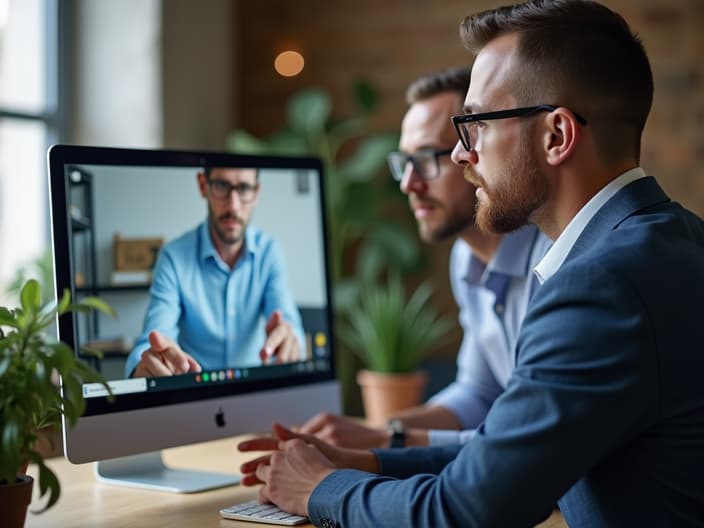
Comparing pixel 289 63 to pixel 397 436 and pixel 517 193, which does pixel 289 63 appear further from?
pixel 517 193

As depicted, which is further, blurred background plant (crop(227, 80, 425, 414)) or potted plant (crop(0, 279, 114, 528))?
blurred background plant (crop(227, 80, 425, 414))

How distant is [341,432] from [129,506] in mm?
464

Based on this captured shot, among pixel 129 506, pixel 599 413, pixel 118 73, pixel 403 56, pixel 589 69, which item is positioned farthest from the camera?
pixel 403 56

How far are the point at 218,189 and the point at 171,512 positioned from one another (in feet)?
1.95

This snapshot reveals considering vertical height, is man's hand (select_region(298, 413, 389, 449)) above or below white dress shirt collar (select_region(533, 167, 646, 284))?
below

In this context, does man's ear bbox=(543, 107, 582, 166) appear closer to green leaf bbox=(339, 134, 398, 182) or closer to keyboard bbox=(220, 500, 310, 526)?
keyboard bbox=(220, 500, 310, 526)

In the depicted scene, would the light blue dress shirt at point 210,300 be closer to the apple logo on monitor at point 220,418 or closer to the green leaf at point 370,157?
the apple logo on monitor at point 220,418

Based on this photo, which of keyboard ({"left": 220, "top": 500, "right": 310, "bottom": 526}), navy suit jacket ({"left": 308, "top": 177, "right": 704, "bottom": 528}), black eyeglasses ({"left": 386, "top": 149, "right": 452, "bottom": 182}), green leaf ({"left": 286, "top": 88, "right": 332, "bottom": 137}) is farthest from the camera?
green leaf ({"left": 286, "top": 88, "right": 332, "bottom": 137})

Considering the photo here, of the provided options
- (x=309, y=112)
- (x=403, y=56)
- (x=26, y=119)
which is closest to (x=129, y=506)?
(x=26, y=119)

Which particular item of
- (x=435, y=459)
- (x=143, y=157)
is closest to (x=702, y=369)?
(x=435, y=459)

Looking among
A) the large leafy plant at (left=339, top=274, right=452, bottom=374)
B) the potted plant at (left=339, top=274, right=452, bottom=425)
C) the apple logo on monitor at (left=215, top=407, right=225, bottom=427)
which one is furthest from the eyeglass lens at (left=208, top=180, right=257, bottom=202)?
the large leafy plant at (left=339, top=274, right=452, bottom=374)

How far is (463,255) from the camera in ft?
7.57

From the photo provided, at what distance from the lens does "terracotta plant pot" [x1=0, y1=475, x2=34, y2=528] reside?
1.20 m

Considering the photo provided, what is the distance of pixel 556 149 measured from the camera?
134cm
